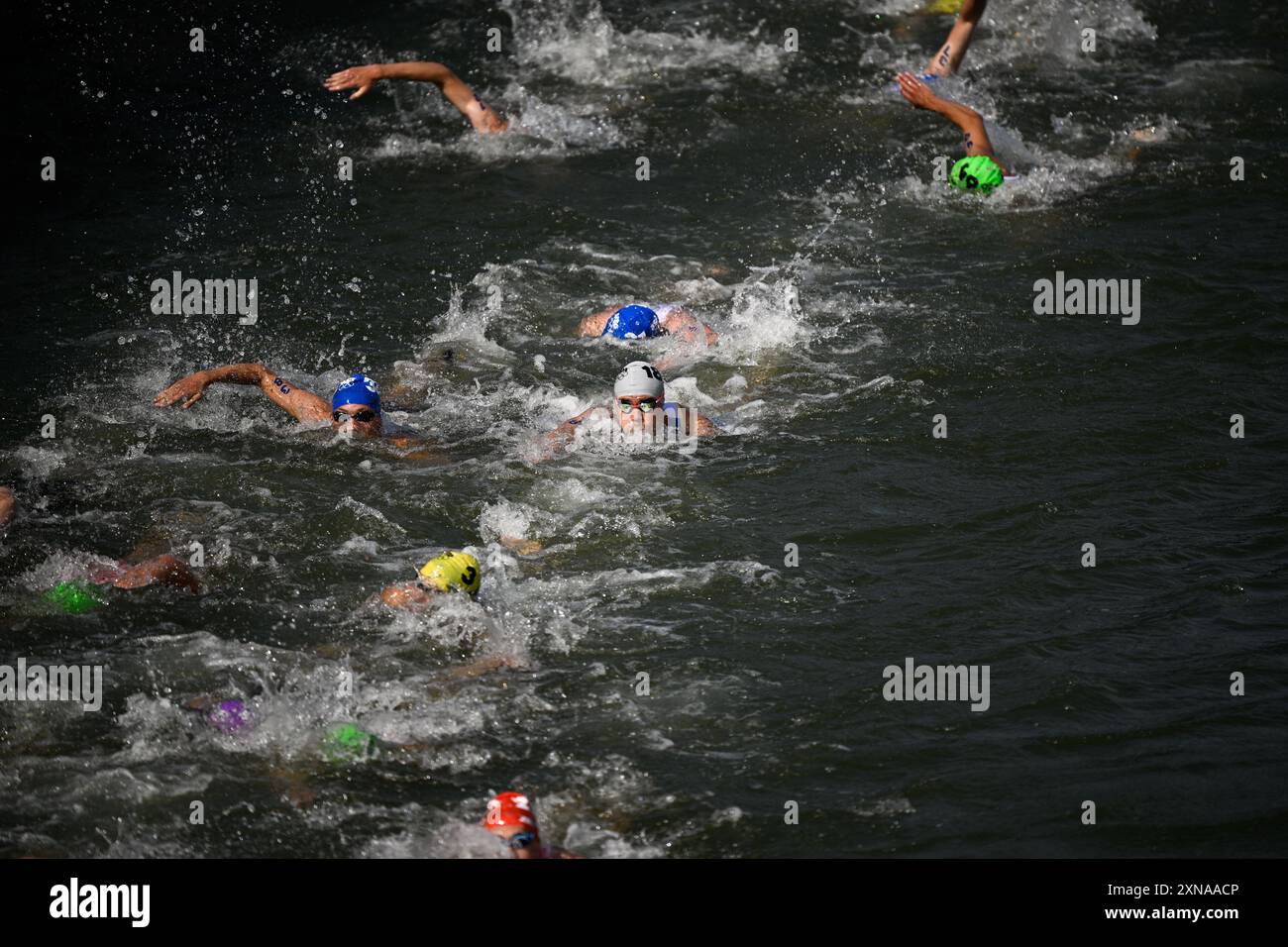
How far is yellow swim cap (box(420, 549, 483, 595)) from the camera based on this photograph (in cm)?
859

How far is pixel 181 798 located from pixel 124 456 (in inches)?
164

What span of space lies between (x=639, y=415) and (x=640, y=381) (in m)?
0.25

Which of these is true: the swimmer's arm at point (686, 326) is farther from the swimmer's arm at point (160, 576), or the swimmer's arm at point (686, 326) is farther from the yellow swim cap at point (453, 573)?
the swimmer's arm at point (160, 576)

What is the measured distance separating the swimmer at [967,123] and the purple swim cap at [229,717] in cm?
906

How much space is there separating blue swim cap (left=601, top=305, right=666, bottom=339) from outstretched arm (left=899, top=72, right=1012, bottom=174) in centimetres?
360

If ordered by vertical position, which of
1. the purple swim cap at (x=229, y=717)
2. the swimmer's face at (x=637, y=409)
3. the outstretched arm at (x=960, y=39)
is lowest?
the purple swim cap at (x=229, y=717)

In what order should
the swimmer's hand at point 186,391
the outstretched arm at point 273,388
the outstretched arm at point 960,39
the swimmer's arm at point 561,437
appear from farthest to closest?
the outstretched arm at point 960,39
the outstretched arm at point 273,388
the swimmer's arm at point 561,437
the swimmer's hand at point 186,391

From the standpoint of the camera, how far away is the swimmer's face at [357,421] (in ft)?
35.4

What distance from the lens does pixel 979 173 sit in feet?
48.3

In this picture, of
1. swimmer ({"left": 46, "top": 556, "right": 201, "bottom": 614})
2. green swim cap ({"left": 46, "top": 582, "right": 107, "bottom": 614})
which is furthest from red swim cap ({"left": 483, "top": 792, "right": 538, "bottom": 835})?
green swim cap ({"left": 46, "top": 582, "right": 107, "bottom": 614})

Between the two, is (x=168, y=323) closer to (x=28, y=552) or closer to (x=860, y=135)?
(x=28, y=552)

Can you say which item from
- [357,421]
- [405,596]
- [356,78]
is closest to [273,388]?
[357,421]

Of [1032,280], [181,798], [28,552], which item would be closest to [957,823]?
[181,798]
